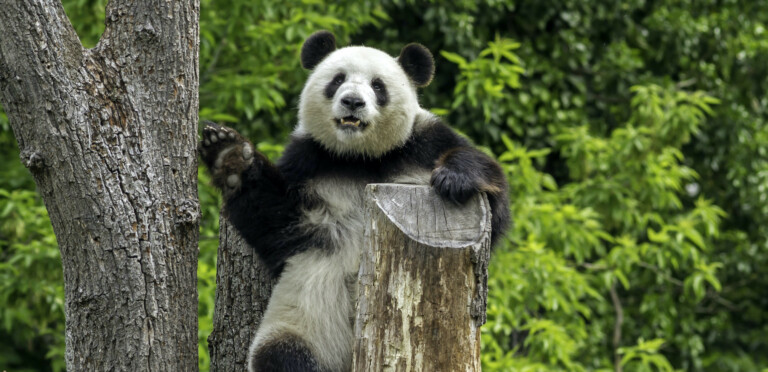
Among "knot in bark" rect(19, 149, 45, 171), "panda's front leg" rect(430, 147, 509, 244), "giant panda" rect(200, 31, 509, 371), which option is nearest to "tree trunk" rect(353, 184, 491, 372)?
"panda's front leg" rect(430, 147, 509, 244)

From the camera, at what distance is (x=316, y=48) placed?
4977 mm

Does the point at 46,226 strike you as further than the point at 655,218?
No

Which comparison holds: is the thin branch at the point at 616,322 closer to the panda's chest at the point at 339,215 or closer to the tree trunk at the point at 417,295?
the panda's chest at the point at 339,215

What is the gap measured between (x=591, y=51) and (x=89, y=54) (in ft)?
27.4

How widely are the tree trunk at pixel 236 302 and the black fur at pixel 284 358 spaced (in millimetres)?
357

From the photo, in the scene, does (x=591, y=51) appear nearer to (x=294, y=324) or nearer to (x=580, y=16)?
(x=580, y=16)

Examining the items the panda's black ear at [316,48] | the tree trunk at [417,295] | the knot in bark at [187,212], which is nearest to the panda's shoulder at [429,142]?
the panda's black ear at [316,48]

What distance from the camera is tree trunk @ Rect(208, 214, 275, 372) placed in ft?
15.0

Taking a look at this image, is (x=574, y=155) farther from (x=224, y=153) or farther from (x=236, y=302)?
(x=224, y=153)

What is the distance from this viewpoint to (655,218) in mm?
8914

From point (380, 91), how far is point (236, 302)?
4.66ft

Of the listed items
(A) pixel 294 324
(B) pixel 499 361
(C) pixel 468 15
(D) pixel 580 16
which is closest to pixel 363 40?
(C) pixel 468 15

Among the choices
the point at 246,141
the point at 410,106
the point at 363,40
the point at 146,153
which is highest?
the point at 363,40

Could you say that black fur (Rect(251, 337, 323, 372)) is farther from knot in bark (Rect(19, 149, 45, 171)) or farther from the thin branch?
the thin branch
